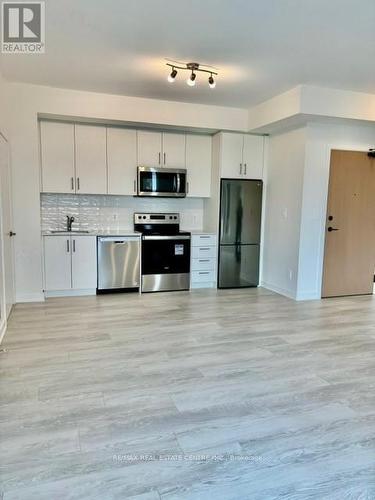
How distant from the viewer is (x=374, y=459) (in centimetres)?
185

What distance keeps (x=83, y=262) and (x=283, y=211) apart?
2.93 meters

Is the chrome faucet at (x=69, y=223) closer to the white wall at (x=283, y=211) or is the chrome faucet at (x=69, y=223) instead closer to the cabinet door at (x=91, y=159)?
the cabinet door at (x=91, y=159)

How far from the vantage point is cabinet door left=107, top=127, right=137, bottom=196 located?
505 cm

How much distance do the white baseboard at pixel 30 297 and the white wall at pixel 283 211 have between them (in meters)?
3.33

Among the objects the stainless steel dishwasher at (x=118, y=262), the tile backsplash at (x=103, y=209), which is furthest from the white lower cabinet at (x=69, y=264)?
the tile backsplash at (x=103, y=209)

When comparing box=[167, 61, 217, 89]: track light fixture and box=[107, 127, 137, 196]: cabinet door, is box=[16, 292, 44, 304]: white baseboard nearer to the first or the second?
box=[107, 127, 137, 196]: cabinet door

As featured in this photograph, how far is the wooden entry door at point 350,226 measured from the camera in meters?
4.98

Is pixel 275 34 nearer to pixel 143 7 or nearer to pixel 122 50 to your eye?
pixel 143 7

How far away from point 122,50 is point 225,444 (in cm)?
323

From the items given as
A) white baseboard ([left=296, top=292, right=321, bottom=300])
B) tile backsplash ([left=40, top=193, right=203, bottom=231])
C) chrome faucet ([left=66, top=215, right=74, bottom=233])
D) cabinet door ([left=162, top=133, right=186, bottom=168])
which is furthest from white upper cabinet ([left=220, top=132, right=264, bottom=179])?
chrome faucet ([left=66, top=215, right=74, bottom=233])

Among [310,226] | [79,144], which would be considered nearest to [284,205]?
[310,226]

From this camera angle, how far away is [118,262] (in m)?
5.02

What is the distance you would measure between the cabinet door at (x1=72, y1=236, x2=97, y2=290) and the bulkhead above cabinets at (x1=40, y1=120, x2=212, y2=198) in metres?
0.71

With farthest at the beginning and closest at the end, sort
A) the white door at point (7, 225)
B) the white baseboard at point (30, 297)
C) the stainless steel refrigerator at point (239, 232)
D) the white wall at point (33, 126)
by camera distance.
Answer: the stainless steel refrigerator at point (239, 232)
the white baseboard at point (30, 297)
the white wall at point (33, 126)
the white door at point (7, 225)
